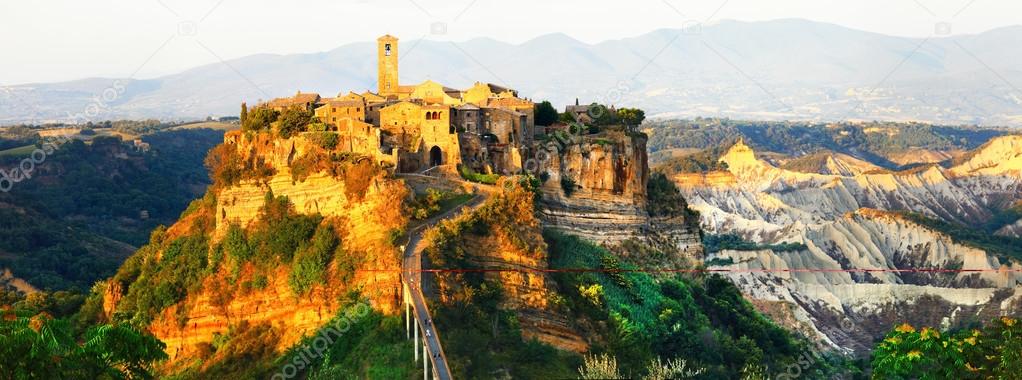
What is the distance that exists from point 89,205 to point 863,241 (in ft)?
218

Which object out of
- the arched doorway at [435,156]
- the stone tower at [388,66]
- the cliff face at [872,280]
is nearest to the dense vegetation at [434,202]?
the arched doorway at [435,156]

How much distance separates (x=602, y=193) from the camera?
154ft

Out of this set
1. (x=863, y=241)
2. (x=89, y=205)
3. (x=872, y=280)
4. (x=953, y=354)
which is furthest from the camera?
(x=89, y=205)

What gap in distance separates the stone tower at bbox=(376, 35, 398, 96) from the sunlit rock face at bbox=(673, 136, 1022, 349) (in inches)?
927

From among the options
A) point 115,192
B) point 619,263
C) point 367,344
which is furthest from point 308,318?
point 115,192

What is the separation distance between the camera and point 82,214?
102 metres

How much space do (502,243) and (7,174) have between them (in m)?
77.7

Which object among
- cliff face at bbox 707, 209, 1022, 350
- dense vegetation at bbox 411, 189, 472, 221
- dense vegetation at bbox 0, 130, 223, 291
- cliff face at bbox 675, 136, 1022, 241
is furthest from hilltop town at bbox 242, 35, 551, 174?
cliff face at bbox 675, 136, 1022, 241

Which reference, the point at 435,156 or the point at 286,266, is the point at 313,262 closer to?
the point at 286,266

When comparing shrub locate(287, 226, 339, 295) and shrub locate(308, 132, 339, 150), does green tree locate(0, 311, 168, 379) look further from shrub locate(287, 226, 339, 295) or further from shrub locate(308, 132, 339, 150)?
shrub locate(308, 132, 339, 150)

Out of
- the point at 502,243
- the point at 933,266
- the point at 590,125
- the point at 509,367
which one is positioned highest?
the point at 590,125

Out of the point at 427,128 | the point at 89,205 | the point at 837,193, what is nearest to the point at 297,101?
the point at 427,128

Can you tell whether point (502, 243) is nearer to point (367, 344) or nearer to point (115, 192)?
point (367, 344)

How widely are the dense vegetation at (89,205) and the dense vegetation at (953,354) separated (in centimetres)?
5315
